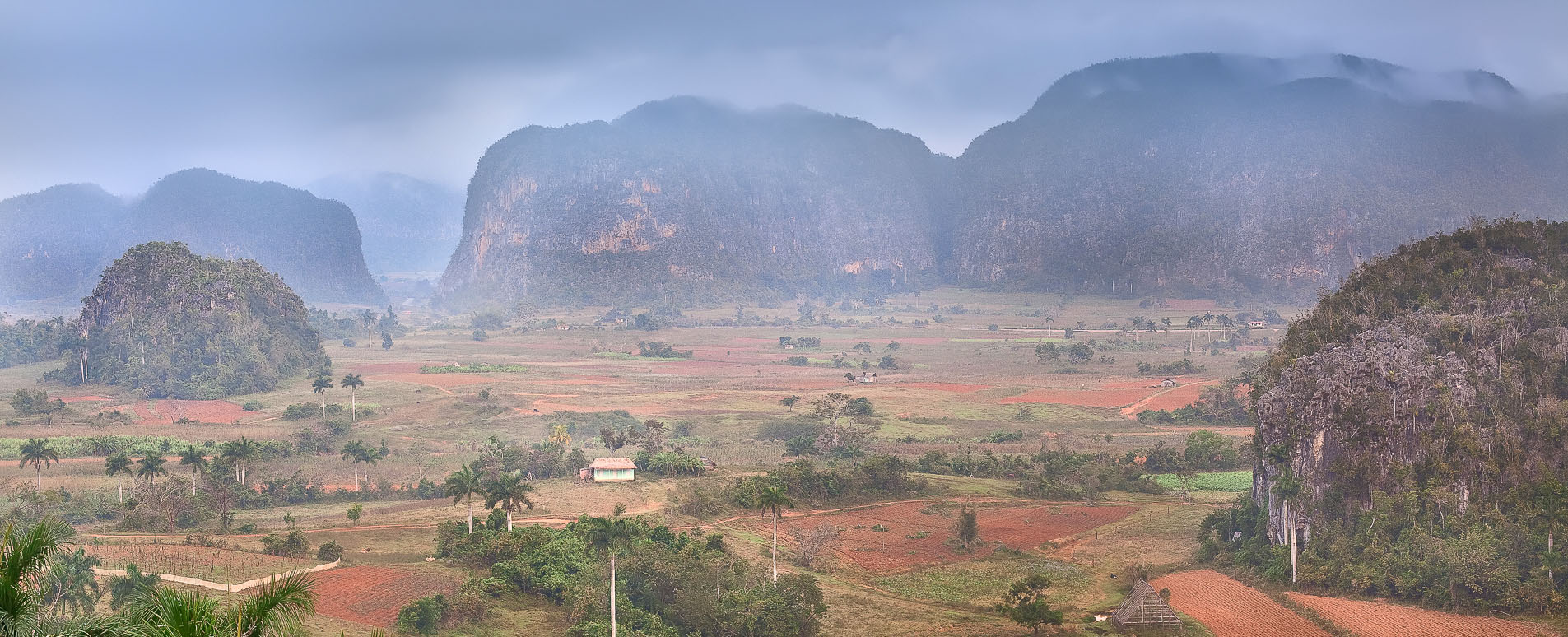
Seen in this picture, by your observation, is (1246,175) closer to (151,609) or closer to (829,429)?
(829,429)

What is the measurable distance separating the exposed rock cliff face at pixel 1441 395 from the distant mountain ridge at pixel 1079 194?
102001 mm

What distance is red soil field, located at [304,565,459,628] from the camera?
2161cm

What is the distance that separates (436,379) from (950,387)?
110ft

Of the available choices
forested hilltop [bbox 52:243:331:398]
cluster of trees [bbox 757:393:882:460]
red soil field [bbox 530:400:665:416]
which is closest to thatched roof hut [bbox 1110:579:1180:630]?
cluster of trees [bbox 757:393:882:460]

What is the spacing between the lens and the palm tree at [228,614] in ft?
23.1

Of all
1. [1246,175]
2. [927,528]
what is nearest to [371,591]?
[927,528]

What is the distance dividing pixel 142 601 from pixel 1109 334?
3934 inches

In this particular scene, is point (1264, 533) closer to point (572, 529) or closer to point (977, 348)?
point (572, 529)

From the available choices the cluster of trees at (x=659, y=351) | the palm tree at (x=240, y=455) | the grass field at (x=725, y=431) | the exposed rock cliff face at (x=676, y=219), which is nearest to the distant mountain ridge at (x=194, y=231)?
the exposed rock cliff face at (x=676, y=219)

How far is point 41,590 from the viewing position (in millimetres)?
8070

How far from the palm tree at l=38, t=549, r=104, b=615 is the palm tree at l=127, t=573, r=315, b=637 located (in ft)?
48.7

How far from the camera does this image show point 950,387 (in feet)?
220

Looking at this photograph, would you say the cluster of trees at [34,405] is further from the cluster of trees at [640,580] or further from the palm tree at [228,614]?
the palm tree at [228,614]

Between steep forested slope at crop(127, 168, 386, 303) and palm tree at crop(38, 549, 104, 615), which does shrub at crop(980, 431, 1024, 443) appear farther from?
steep forested slope at crop(127, 168, 386, 303)
